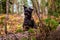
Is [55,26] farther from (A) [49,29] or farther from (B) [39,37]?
(B) [39,37]

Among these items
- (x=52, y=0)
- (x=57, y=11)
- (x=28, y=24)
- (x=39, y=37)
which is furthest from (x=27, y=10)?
(x=52, y=0)

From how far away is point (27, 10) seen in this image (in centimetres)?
762

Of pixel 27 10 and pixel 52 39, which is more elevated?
pixel 27 10

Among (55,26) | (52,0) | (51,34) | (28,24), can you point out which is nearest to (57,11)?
(52,0)

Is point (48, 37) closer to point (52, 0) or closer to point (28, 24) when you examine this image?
point (28, 24)

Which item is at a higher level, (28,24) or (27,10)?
(27,10)

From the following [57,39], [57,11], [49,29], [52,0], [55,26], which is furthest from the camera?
[52,0]

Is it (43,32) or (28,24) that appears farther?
(28,24)

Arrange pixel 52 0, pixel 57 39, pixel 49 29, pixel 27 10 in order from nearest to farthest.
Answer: pixel 57 39, pixel 49 29, pixel 27 10, pixel 52 0

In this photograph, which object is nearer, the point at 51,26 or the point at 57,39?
the point at 57,39

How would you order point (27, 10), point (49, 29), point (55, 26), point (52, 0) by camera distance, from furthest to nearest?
point (52, 0) < point (27, 10) < point (55, 26) < point (49, 29)

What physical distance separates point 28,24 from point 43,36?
206cm

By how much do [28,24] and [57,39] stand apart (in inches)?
88.5

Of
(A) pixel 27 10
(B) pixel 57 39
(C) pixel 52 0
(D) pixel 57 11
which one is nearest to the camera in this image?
(B) pixel 57 39
